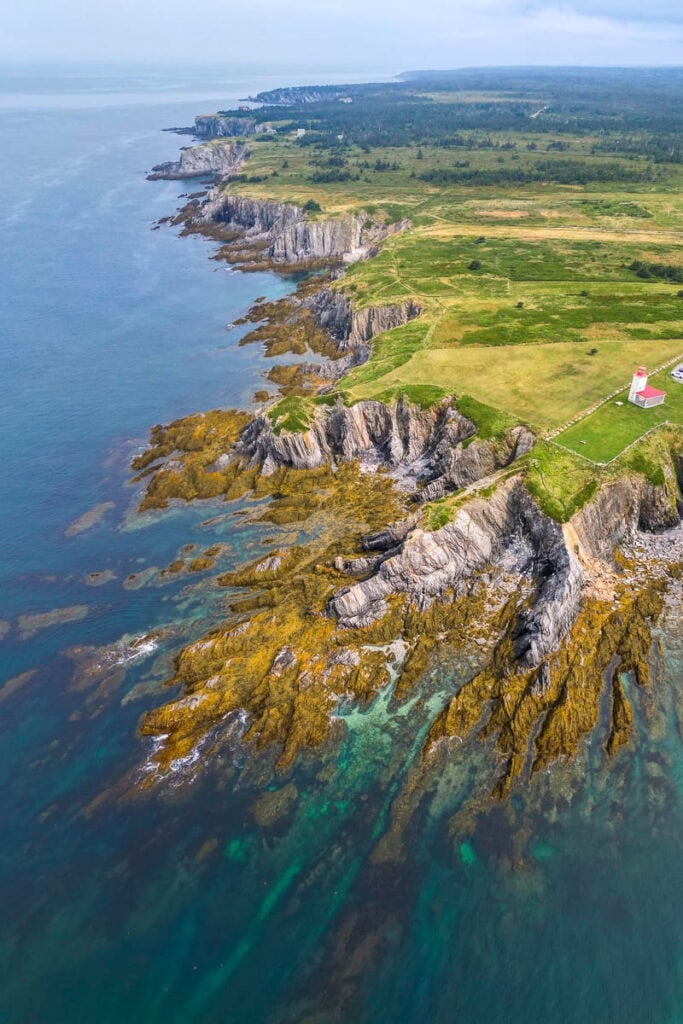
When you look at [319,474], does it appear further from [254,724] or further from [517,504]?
[254,724]

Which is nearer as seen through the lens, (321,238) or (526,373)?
(526,373)

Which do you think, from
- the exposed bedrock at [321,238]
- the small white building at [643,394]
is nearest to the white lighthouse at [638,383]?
the small white building at [643,394]

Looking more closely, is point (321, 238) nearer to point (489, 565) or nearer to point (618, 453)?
point (618, 453)

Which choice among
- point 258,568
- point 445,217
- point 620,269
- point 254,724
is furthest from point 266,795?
point 445,217

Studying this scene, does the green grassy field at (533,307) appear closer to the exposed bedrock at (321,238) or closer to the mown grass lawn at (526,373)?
the mown grass lawn at (526,373)

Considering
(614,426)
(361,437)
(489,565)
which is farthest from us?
(361,437)

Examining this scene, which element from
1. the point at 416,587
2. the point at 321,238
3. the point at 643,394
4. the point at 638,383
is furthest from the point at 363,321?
the point at 321,238

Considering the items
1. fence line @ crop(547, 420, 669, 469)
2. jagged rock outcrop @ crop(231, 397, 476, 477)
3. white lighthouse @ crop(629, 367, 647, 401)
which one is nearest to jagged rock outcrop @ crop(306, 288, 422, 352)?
jagged rock outcrop @ crop(231, 397, 476, 477)
